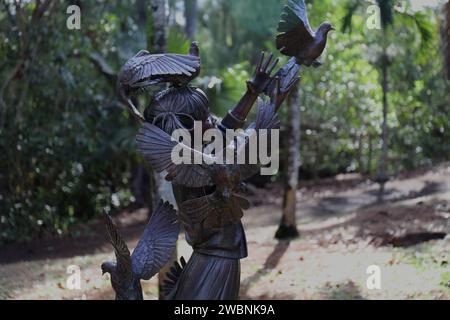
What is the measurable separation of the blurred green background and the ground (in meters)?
0.93

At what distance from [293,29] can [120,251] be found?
172 cm

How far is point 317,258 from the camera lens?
7941 mm

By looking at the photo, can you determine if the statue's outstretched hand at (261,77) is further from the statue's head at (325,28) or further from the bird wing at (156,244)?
the bird wing at (156,244)

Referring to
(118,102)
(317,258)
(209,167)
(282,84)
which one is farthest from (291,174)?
(209,167)

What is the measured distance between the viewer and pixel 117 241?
330 cm

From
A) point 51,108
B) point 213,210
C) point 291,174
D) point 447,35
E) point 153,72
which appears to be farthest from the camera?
point 51,108

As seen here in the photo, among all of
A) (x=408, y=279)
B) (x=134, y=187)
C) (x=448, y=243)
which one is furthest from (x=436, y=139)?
(x=408, y=279)

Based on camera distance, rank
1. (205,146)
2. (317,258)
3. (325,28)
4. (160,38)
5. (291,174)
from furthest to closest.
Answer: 1. (291,174)
2. (317,258)
3. (160,38)
4. (325,28)
5. (205,146)

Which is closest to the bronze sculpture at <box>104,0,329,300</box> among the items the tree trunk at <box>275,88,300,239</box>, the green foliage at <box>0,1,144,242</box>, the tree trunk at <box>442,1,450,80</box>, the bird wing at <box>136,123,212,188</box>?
the bird wing at <box>136,123,212,188</box>

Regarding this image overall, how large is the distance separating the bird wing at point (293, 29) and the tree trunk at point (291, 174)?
5280 mm

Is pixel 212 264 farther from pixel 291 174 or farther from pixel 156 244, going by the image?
pixel 291 174

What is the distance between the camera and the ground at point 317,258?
6.55 m

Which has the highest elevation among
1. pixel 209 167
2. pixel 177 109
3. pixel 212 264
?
pixel 177 109
